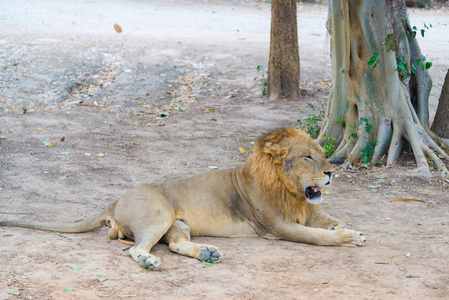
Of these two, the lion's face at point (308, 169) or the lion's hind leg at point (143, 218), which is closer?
the lion's hind leg at point (143, 218)

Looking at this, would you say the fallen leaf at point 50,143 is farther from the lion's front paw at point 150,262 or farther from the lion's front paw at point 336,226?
the lion's front paw at point 336,226

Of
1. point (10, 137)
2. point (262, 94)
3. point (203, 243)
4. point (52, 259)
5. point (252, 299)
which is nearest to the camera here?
point (252, 299)

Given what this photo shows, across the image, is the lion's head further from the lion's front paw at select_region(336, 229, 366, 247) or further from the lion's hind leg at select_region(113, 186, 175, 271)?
the lion's hind leg at select_region(113, 186, 175, 271)

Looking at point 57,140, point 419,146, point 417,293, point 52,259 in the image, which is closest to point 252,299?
point 417,293

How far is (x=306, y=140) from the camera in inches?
196

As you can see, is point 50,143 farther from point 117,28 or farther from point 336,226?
point 117,28

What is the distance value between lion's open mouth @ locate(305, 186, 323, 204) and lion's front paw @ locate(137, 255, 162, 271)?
143 centimetres

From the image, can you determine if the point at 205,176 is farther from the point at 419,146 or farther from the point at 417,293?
the point at 419,146

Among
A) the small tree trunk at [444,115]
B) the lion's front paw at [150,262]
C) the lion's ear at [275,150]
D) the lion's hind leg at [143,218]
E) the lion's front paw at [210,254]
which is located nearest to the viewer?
the lion's front paw at [150,262]

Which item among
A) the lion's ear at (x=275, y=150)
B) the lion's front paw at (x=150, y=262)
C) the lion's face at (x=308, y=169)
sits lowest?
the lion's front paw at (x=150, y=262)

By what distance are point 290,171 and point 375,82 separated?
3.17 metres

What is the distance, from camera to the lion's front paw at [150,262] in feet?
13.8

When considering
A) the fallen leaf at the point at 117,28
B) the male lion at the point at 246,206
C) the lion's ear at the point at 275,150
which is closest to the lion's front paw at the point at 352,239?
the male lion at the point at 246,206

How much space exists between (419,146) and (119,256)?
445cm
